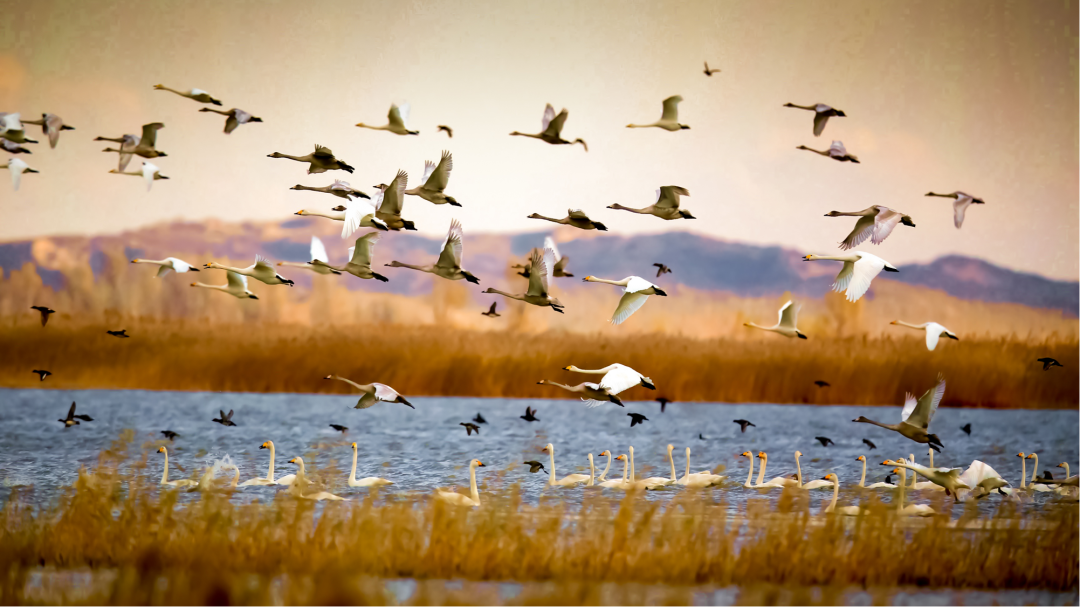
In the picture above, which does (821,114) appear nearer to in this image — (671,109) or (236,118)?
(671,109)

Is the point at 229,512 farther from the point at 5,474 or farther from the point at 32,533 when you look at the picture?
the point at 5,474

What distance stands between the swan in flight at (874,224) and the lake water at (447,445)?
8.12 metres

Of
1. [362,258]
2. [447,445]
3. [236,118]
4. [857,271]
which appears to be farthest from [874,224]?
[447,445]

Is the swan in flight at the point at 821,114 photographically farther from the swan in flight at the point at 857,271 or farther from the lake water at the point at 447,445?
the lake water at the point at 447,445

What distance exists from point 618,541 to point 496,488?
1098 cm

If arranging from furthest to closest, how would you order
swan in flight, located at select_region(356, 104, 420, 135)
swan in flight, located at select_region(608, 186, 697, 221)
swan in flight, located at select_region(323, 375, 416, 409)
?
1. swan in flight, located at select_region(356, 104, 420, 135)
2. swan in flight, located at select_region(608, 186, 697, 221)
3. swan in flight, located at select_region(323, 375, 416, 409)

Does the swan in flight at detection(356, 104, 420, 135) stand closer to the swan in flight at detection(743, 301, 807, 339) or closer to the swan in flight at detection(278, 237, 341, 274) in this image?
the swan in flight at detection(278, 237, 341, 274)

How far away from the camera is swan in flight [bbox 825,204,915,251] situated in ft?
50.5

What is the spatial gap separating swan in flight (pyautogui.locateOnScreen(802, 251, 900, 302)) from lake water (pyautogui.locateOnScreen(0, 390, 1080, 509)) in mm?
7560

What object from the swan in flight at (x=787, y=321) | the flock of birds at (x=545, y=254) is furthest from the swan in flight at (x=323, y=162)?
the swan in flight at (x=787, y=321)

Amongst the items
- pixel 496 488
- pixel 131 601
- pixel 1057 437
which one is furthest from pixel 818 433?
pixel 131 601

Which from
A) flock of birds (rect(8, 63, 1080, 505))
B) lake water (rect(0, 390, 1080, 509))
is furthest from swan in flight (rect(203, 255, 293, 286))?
lake water (rect(0, 390, 1080, 509))

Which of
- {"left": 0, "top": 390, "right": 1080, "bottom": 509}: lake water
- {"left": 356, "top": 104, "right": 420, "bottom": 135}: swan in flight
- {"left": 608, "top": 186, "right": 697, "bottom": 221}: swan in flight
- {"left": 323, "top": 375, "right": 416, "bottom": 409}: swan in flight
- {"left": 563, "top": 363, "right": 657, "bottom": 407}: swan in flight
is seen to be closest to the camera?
{"left": 563, "top": 363, "right": 657, "bottom": 407}: swan in flight

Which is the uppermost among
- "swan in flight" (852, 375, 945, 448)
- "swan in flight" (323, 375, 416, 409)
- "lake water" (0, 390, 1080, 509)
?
"swan in flight" (852, 375, 945, 448)
